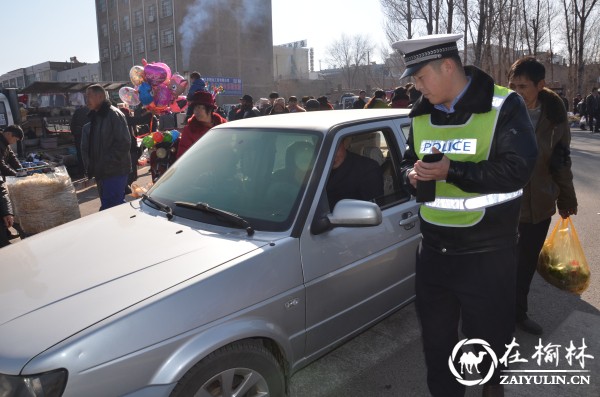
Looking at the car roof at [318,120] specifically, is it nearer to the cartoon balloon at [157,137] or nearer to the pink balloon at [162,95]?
the cartoon balloon at [157,137]

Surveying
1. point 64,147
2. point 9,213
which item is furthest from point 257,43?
point 9,213

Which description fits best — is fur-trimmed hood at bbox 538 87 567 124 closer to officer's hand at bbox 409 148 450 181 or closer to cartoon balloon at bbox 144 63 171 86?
officer's hand at bbox 409 148 450 181

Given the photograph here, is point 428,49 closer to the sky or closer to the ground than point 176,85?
closer to the ground

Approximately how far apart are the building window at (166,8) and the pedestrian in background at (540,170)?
48.3 meters

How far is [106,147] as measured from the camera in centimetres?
549

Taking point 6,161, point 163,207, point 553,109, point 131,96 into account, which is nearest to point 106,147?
point 131,96

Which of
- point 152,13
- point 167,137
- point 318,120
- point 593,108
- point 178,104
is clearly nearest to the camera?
point 318,120

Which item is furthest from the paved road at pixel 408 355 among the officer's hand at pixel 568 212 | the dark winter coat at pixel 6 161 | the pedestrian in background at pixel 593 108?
the pedestrian in background at pixel 593 108


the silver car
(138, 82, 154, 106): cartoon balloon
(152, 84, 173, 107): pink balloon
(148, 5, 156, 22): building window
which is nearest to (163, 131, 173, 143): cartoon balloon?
(152, 84, 173, 107): pink balloon

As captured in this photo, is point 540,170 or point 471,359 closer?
point 471,359

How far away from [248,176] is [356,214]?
0.83 meters

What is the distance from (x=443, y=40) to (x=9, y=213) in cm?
441

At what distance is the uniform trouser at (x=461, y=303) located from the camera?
83.2 inches

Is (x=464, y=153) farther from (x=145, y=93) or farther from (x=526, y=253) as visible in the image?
(x=145, y=93)
